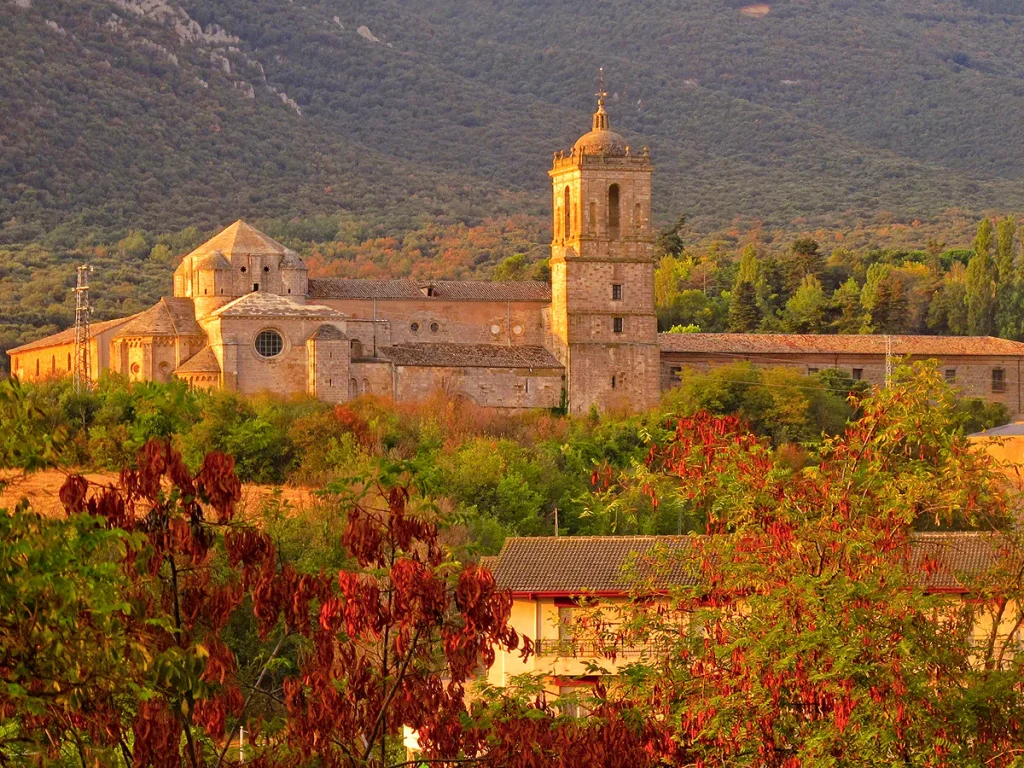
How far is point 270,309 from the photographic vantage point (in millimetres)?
52531

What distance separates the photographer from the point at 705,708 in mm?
15156

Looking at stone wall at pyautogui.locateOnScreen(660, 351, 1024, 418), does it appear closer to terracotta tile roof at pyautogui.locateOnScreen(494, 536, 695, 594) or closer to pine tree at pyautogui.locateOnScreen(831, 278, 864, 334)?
pine tree at pyautogui.locateOnScreen(831, 278, 864, 334)

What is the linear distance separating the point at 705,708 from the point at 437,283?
43.0 m

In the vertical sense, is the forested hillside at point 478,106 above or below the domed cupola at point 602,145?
above

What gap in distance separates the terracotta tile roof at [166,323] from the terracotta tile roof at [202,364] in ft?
2.49

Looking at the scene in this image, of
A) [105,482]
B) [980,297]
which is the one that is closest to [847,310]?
[980,297]

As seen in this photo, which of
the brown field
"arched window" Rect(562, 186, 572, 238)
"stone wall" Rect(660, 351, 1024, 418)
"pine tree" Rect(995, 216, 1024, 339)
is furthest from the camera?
"pine tree" Rect(995, 216, 1024, 339)

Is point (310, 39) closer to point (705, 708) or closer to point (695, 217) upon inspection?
point (695, 217)

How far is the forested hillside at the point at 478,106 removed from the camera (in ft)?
363

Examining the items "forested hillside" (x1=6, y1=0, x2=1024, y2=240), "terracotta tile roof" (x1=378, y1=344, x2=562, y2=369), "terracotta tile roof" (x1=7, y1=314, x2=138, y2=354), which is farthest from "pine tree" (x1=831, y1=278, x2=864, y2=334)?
"forested hillside" (x1=6, y1=0, x2=1024, y2=240)

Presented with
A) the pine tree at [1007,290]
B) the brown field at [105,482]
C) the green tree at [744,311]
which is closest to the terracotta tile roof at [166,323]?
the brown field at [105,482]

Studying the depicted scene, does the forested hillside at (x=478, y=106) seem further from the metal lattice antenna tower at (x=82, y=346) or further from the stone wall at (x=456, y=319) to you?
the stone wall at (x=456, y=319)

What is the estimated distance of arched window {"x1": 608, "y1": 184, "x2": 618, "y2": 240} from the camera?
58281 mm

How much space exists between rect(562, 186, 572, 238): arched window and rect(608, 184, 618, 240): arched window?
1021mm
